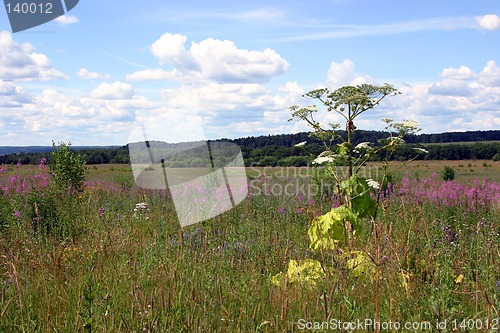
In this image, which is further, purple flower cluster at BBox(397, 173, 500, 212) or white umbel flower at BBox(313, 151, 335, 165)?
purple flower cluster at BBox(397, 173, 500, 212)

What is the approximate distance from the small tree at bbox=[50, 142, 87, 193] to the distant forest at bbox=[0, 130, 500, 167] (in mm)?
1194

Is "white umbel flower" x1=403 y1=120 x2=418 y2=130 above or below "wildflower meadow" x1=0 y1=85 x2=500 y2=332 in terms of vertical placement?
above

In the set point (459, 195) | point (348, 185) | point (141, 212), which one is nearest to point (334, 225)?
point (348, 185)

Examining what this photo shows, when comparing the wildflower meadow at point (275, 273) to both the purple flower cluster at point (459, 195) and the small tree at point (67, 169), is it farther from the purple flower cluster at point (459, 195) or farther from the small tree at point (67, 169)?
the small tree at point (67, 169)

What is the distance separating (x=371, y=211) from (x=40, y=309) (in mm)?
3161

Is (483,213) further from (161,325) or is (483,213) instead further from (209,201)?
(161,325)

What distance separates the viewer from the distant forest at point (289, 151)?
580cm

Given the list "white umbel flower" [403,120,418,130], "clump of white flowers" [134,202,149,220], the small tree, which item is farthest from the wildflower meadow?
the small tree

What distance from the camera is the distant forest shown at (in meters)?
5.80

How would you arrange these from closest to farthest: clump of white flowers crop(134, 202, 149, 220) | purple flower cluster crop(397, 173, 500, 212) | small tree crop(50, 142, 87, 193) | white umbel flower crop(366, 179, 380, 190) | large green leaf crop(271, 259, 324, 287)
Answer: large green leaf crop(271, 259, 324, 287)
white umbel flower crop(366, 179, 380, 190)
clump of white flowers crop(134, 202, 149, 220)
purple flower cluster crop(397, 173, 500, 212)
small tree crop(50, 142, 87, 193)

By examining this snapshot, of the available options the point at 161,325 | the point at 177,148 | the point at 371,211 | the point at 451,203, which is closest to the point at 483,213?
the point at 451,203

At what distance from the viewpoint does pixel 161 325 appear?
3193 millimetres

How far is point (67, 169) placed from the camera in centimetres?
1184

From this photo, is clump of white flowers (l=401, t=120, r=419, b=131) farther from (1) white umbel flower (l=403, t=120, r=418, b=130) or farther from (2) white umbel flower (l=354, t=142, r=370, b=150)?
(2) white umbel flower (l=354, t=142, r=370, b=150)
